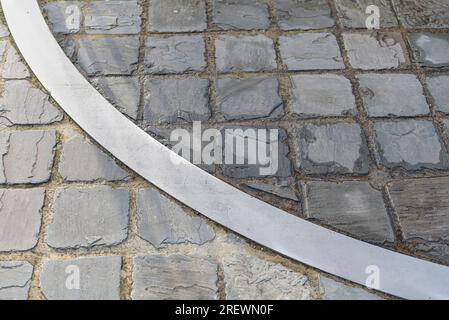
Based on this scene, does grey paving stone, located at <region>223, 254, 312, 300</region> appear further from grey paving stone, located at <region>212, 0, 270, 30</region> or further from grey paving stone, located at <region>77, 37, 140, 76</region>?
grey paving stone, located at <region>212, 0, 270, 30</region>

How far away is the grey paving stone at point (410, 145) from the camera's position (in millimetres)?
3439

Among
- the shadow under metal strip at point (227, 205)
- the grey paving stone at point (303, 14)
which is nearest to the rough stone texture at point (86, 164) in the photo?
the shadow under metal strip at point (227, 205)

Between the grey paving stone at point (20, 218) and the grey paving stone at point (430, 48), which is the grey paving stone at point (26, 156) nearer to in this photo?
the grey paving stone at point (20, 218)

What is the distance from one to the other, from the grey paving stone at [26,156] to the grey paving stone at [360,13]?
216 centimetres

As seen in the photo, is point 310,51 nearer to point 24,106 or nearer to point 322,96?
point 322,96

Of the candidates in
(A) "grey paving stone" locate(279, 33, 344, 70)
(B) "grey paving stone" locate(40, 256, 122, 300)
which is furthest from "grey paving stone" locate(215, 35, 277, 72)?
(B) "grey paving stone" locate(40, 256, 122, 300)

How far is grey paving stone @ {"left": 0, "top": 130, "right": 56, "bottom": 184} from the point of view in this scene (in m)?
3.35

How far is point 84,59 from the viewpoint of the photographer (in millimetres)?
4039

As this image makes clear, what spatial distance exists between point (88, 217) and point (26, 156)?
1.92ft

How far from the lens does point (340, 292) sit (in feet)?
9.48

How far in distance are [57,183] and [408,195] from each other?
186 cm

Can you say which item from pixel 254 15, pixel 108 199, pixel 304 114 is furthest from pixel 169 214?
pixel 254 15

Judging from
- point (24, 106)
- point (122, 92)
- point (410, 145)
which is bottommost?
point (410, 145)

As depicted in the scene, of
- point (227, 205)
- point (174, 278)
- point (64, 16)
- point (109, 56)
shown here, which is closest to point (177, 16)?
point (109, 56)
